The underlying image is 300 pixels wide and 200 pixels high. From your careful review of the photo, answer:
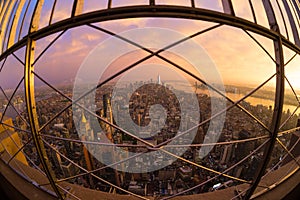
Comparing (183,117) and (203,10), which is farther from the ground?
(203,10)

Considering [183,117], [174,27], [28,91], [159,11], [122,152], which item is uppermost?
[174,27]

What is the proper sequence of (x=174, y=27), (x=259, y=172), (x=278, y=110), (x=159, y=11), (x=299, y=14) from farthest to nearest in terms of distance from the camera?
(x=174, y=27) → (x=299, y=14) → (x=259, y=172) → (x=278, y=110) → (x=159, y=11)

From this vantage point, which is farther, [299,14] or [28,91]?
[299,14]

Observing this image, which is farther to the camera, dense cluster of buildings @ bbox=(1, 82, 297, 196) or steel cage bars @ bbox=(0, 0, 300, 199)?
dense cluster of buildings @ bbox=(1, 82, 297, 196)

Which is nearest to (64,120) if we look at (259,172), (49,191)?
(49,191)

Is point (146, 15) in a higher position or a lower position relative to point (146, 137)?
higher

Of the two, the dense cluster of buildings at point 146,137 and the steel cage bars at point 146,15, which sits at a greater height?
the steel cage bars at point 146,15

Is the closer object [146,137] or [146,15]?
[146,15]

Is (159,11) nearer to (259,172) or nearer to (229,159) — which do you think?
(259,172)

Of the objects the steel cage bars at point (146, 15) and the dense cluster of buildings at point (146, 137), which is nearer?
the steel cage bars at point (146, 15)

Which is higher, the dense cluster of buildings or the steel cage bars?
the steel cage bars

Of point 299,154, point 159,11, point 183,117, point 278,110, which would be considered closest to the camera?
point 159,11
